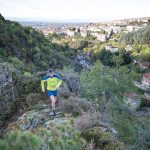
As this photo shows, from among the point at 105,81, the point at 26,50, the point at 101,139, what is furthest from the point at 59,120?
the point at 26,50

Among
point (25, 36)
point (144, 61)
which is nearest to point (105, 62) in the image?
point (144, 61)

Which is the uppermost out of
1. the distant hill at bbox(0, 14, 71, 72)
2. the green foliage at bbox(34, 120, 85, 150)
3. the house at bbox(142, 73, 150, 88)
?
the green foliage at bbox(34, 120, 85, 150)

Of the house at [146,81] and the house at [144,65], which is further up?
the house at [146,81]

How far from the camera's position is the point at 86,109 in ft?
30.6

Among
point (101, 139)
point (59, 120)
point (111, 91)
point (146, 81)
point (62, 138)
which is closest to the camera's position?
point (62, 138)

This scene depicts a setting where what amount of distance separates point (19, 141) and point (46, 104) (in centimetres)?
577

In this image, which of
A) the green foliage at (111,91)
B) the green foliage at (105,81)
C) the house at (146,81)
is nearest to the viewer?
the green foliage at (111,91)

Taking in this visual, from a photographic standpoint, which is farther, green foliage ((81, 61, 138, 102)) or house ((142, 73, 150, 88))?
house ((142, 73, 150, 88))

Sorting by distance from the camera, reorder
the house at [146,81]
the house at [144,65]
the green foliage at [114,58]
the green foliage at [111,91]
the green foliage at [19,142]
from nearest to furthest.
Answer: the green foliage at [19,142]
the green foliage at [111,91]
the house at [146,81]
the green foliage at [114,58]
the house at [144,65]

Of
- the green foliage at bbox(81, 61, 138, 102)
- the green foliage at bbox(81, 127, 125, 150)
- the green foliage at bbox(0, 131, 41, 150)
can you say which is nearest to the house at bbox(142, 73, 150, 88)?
the green foliage at bbox(81, 61, 138, 102)

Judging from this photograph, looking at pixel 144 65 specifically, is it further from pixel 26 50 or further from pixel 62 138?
pixel 62 138

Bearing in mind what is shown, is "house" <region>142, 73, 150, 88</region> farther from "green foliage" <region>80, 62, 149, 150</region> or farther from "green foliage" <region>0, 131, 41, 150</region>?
"green foliage" <region>0, 131, 41, 150</region>

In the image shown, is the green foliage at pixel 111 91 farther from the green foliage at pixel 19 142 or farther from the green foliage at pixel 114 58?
the green foliage at pixel 114 58

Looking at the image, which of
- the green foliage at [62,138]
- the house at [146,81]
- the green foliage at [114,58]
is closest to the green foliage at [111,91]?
the green foliage at [62,138]
